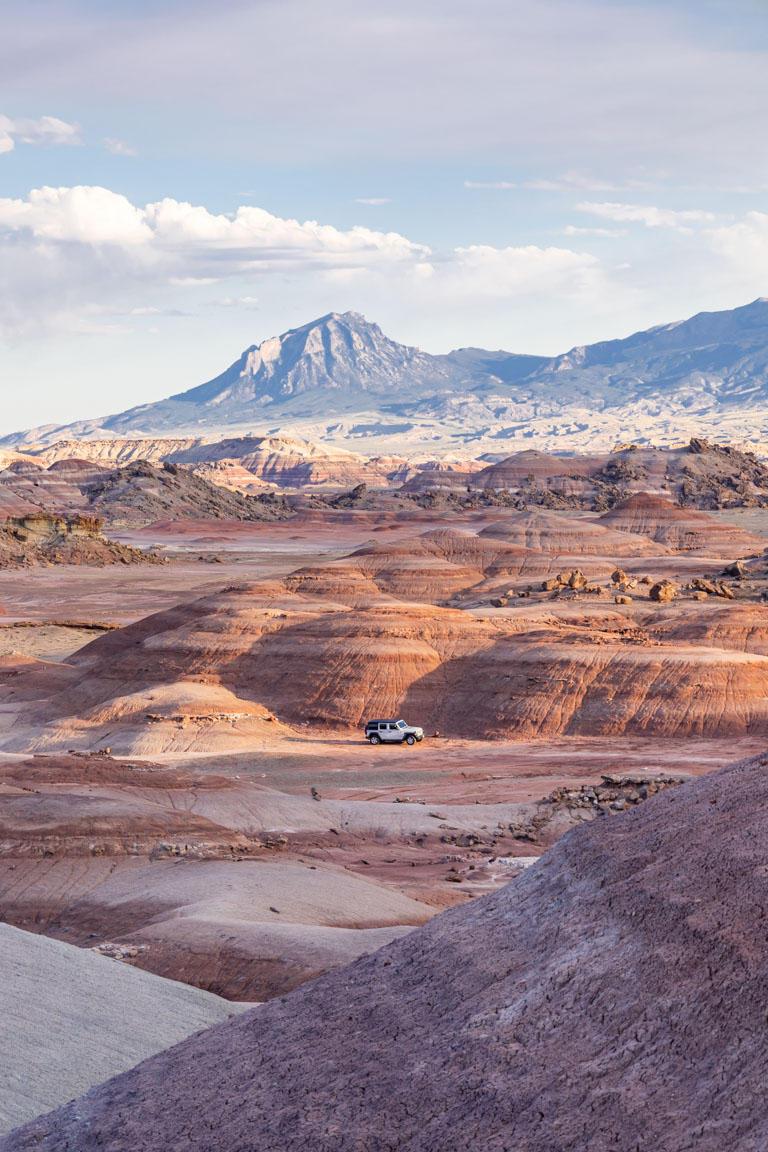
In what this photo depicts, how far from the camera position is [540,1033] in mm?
9266

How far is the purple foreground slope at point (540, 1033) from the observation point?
27.1 ft

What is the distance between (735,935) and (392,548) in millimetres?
68403

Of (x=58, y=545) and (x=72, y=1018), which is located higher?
(x=58, y=545)

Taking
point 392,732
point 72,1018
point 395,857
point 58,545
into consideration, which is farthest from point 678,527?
point 72,1018

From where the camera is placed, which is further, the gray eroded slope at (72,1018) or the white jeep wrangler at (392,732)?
the white jeep wrangler at (392,732)

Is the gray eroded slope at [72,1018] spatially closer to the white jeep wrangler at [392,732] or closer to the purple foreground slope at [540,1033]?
the purple foreground slope at [540,1033]

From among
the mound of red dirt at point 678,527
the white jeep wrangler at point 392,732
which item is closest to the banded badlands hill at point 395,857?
the white jeep wrangler at point 392,732

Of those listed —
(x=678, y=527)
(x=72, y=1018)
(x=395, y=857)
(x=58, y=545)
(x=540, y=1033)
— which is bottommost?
(x=395, y=857)

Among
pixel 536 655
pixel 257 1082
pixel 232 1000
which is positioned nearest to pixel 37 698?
pixel 536 655

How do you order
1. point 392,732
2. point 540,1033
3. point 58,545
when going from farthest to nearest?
point 58,545, point 392,732, point 540,1033

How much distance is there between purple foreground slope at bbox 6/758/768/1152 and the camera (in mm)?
8258

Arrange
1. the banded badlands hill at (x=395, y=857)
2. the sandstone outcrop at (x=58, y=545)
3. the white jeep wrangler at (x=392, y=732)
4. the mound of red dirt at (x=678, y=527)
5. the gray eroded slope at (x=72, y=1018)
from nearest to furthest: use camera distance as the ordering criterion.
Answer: the banded badlands hill at (x=395, y=857)
the gray eroded slope at (x=72, y=1018)
the white jeep wrangler at (x=392, y=732)
the mound of red dirt at (x=678, y=527)
the sandstone outcrop at (x=58, y=545)

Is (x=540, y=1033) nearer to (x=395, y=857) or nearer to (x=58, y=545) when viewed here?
(x=395, y=857)

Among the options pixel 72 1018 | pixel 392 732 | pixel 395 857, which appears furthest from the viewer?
pixel 392 732
